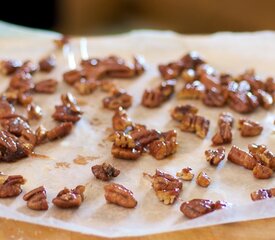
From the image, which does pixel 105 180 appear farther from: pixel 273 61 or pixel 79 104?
pixel 273 61

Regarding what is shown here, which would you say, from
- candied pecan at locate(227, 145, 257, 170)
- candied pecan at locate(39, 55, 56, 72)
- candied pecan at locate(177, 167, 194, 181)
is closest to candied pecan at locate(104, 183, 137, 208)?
candied pecan at locate(177, 167, 194, 181)

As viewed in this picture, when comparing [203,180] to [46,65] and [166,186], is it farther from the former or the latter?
[46,65]

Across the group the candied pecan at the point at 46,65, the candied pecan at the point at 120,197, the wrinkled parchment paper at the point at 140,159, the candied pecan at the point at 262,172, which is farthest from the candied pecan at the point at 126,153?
the candied pecan at the point at 46,65

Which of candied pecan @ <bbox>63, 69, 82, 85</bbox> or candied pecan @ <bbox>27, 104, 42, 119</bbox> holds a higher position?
candied pecan @ <bbox>63, 69, 82, 85</bbox>

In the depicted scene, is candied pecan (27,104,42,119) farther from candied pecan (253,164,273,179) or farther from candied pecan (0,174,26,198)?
candied pecan (253,164,273,179)

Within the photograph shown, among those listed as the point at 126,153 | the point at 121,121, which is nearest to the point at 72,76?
the point at 121,121

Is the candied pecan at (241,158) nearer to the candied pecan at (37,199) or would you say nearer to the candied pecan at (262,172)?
the candied pecan at (262,172)

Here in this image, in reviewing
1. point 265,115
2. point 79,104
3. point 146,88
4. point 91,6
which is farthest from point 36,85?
point 91,6
